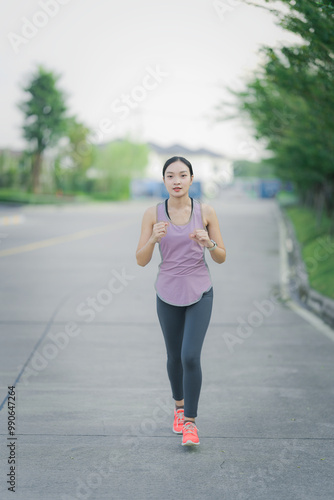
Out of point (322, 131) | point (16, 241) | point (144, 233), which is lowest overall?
point (16, 241)

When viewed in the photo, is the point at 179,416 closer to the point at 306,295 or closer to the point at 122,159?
the point at 306,295

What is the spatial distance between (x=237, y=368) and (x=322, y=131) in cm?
760

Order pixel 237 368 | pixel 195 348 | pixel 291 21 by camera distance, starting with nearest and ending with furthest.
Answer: pixel 195 348
pixel 237 368
pixel 291 21

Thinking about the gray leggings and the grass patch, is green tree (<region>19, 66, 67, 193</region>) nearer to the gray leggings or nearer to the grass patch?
the grass patch

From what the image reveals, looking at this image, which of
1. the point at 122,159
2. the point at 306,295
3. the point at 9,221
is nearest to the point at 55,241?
the point at 9,221

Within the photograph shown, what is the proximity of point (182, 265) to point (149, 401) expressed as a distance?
5.28 ft

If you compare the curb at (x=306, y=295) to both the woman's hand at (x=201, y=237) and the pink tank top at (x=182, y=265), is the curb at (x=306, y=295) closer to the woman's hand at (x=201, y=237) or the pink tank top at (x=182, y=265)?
the pink tank top at (x=182, y=265)

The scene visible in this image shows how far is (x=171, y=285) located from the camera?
466cm

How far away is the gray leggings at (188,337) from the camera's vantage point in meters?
4.65

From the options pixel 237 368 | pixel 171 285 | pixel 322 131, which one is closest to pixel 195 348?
pixel 171 285

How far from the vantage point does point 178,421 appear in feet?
16.3

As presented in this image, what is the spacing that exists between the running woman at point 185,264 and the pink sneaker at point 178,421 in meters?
0.21

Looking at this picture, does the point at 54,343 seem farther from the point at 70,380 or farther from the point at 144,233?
the point at 144,233

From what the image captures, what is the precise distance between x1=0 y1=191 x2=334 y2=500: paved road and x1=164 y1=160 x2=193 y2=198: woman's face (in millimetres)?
1663
